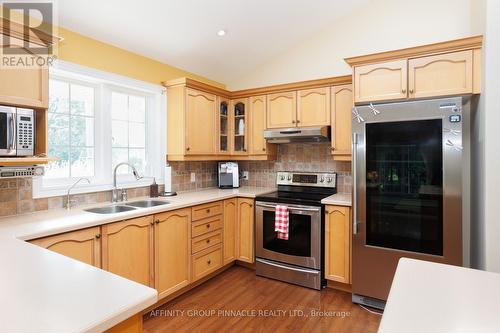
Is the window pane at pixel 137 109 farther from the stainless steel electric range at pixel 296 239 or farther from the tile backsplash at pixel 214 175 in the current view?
the stainless steel electric range at pixel 296 239

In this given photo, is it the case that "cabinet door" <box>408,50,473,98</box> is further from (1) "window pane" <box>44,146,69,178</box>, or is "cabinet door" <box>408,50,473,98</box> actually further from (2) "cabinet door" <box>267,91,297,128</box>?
(1) "window pane" <box>44,146,69,178</box>

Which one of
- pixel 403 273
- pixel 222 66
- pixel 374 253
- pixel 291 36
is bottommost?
pixel 374 253

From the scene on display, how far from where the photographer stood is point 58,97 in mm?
2398

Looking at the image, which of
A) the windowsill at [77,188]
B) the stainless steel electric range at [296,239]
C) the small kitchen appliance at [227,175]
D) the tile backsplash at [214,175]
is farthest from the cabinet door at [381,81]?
the windowsill at [77,188]

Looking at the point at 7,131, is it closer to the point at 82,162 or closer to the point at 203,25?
the point at 82,162

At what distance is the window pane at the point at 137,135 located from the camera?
2.99 meters

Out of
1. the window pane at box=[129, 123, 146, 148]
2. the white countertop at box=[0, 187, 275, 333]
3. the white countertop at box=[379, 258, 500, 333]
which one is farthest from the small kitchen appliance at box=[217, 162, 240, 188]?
the white countertop at box=[379, 258, 500, 333]

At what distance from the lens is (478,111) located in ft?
7.23

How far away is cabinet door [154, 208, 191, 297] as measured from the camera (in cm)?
241

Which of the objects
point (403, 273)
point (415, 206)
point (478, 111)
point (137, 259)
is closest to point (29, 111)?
point (137, 259)

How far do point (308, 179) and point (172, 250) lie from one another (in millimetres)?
1742

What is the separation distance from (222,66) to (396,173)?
2386 millimetres

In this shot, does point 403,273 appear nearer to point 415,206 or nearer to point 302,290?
point 415,206

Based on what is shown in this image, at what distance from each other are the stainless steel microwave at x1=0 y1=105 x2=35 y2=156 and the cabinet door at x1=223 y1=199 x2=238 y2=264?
72.2 inches
